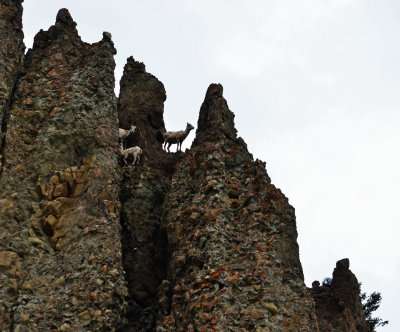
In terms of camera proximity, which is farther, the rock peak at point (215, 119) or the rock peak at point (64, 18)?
the rock peak at point (64, 18)

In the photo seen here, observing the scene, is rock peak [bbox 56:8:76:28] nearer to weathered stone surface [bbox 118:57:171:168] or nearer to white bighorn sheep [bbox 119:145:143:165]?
weathered stone surface [bbox 118:57:171:168]

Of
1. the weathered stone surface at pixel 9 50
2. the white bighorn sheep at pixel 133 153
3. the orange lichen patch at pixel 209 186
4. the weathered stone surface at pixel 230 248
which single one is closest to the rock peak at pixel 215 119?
the weathered stone surface at pixel 230 248

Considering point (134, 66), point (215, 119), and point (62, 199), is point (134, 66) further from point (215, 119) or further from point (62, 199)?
point (62, 199)

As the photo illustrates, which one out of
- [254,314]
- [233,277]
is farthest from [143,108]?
[254,314]

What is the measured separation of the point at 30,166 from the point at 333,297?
56.7 ft

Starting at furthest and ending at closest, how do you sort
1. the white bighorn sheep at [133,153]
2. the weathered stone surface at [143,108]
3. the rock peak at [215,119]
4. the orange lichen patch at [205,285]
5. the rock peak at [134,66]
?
the rock peak at [134,66], the weathered stone surface at [143,108], the white bighorn sheep at [133,153], the rock peak at [215,119], the orange lichen patch at [205,285]

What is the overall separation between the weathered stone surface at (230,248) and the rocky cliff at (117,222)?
0.05 metres

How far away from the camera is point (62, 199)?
61.1 feet

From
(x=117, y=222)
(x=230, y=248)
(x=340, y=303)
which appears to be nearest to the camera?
(x=230, y=248)

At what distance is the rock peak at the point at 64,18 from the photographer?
92.5ft

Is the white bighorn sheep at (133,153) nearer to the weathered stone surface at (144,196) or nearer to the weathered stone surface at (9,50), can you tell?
the weathered stone surface at (144,196)

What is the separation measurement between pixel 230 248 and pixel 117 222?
433cm

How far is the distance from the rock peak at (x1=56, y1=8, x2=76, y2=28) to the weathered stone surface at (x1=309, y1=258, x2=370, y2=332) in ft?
66.5

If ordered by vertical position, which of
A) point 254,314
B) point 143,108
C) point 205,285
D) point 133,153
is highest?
point 143,108
